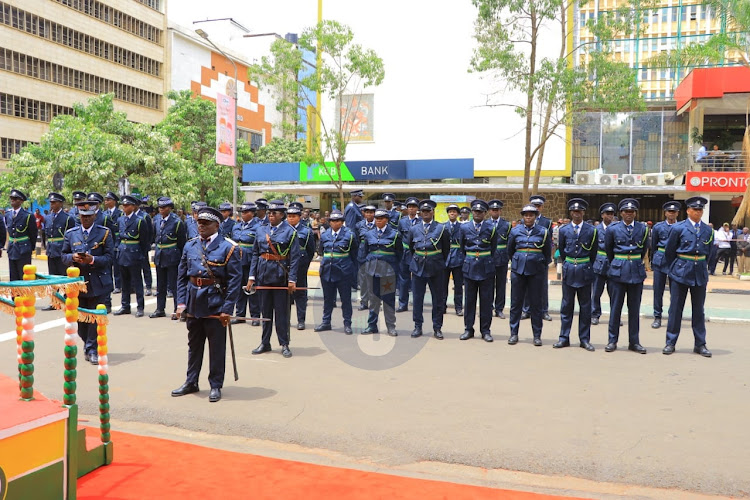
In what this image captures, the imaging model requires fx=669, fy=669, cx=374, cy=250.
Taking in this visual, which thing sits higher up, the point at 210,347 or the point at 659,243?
the point at 659,243

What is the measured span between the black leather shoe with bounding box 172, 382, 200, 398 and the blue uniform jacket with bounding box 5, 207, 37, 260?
782 centimetres

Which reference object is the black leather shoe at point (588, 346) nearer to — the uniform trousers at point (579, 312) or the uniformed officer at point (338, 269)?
the uniform trousers at point (579, 312)

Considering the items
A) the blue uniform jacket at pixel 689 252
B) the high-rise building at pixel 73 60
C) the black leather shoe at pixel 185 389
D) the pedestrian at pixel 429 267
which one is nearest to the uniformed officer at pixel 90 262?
the black leather shoe at pixel 185 389

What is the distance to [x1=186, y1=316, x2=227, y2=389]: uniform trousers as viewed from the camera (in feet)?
21.9

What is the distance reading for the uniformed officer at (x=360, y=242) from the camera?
1163 cm

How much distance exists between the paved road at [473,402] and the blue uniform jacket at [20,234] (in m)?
4.01

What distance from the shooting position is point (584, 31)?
32.1 m

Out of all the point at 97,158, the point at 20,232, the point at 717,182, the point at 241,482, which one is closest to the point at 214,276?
the point at 241,482

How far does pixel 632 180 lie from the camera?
88.0 feet

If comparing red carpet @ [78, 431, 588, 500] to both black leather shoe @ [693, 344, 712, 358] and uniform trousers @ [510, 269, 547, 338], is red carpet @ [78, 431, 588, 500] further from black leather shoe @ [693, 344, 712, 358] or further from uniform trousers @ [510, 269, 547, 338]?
black leather shoe @ [693, 344, 712, 358]

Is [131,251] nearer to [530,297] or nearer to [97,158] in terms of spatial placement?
[530,297]

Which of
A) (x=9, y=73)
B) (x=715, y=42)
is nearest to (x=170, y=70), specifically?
(x=9, y=73)

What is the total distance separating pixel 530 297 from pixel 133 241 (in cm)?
683

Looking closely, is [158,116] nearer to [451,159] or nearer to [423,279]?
[451,159]
